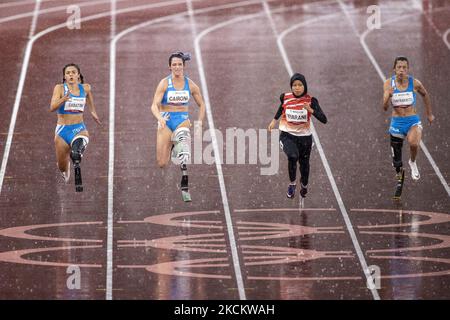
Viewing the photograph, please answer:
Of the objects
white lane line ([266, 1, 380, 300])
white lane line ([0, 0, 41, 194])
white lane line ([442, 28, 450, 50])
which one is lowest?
white lane line ([266, 1, 380, 300])

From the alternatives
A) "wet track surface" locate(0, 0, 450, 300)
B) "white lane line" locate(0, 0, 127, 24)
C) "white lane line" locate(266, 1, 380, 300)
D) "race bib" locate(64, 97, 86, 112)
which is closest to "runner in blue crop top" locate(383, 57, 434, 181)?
"wet track surface" locate(0, 0, 450, 300)

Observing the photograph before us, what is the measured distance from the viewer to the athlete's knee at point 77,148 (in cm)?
2286

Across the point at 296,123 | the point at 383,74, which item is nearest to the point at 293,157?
the point at 296,123

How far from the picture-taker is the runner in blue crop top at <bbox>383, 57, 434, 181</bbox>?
22.6 meters

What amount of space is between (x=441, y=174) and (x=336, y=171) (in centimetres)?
169

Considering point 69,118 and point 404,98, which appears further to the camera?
point 69,118

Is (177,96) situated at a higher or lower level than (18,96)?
lower

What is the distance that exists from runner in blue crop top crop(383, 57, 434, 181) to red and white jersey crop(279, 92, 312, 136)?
1155 millimetres

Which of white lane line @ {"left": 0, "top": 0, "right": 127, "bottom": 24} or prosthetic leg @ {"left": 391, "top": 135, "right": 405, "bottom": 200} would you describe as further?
white lane line @ {"left": 0, "top": 0, "right": 127, "bottom": 24}

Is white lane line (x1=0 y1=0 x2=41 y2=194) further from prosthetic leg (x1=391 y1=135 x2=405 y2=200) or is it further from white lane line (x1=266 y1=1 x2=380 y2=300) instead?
prosthetic leg (x1=391 y1=135 x2=405 y2=200)

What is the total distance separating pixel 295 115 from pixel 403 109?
5.61 ft

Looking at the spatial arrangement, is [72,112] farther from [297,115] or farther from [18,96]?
[18,96]

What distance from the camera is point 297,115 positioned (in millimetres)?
22344


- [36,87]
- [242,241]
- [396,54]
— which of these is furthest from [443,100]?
[242,241]
